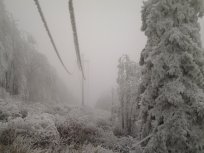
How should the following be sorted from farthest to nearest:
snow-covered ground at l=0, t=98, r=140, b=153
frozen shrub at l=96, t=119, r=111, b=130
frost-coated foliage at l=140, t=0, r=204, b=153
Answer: frozen shrub at l=96, t=119, r=111, b=130 < frost-coated foliage at l=140, t=0, r=204, b=153 < snow-covered ground at l=0, t=98, r=140, b=153

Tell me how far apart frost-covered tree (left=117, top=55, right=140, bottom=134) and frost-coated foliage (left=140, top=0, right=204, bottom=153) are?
9.66 m

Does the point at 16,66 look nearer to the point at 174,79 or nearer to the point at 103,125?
the point at 103,125

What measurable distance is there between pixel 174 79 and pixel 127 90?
1140 centimetres

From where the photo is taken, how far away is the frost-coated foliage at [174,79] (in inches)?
328

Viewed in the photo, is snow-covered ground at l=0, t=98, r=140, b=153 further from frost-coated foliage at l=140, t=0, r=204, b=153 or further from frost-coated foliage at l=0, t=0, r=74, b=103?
frost-coated foliage at l=0, t=0, r=74, b=103

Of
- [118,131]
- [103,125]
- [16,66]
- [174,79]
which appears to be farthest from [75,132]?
[16,66]

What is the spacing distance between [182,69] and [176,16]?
→ 2008mm

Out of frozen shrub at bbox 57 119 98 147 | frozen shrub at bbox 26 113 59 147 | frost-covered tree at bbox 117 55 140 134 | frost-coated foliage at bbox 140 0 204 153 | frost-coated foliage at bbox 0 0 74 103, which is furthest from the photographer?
frost-covered tree at bbox 117 55 140 134

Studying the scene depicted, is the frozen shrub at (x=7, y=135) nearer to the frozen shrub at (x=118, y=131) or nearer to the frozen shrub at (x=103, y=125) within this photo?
the frozen shrub at (x=103, y=125)

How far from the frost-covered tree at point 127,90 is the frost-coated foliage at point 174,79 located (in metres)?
9.66

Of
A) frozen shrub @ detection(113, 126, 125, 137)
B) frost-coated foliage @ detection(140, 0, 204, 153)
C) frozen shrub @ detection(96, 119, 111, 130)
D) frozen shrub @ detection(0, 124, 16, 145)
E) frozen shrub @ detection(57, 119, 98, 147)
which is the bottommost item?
frozen shrub @ detection(113, 126, 125, 137)

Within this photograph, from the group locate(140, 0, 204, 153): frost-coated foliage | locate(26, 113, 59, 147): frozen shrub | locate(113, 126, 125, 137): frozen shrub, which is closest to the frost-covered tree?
locate(113, 126, 125, 137): frozen shrub

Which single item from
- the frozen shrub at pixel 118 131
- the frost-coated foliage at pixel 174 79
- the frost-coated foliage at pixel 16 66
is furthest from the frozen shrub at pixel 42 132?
the frozen shrub at pixel 118 131

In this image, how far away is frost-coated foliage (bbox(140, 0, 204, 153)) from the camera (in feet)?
27.4
